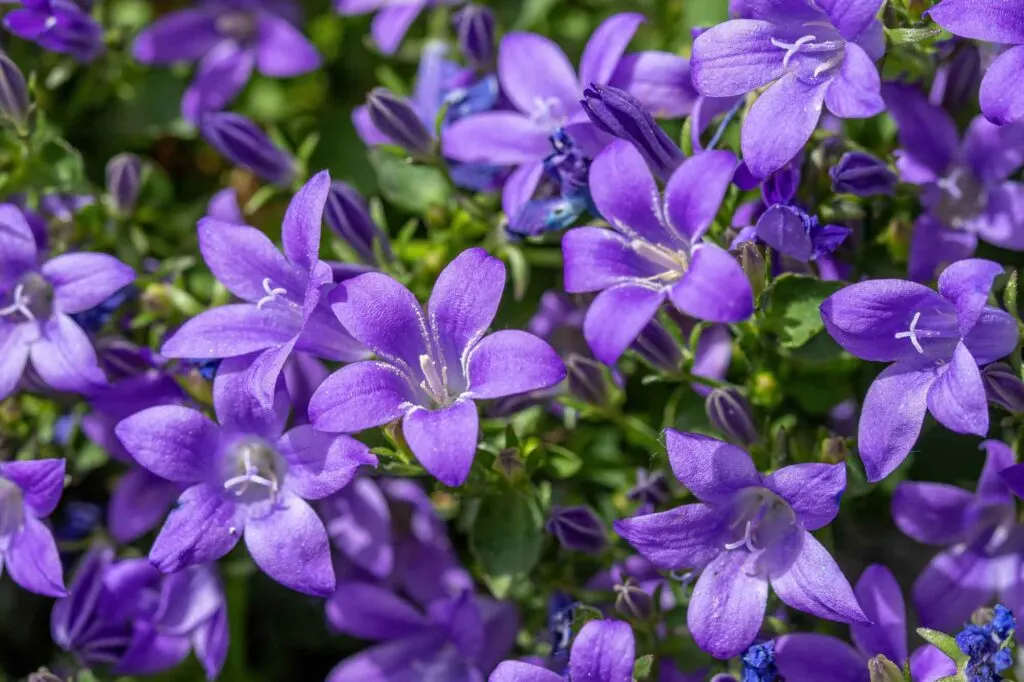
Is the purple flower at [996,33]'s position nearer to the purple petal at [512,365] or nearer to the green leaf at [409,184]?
the purple petal at [512,365]

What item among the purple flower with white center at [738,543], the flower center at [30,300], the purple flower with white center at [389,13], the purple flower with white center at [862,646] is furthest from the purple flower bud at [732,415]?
the flower center at [30,300]

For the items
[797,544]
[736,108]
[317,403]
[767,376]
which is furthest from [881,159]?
[317,403]

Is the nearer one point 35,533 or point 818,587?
point 818,587

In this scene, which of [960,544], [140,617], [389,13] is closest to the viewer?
[960,544]

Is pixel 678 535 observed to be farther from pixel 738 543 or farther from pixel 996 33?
pixel 996 33

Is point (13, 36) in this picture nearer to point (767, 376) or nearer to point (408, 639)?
point (408, 639)

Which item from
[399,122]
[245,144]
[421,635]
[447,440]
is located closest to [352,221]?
[399,122]

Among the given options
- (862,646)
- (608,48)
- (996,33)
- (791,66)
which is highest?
(996,33)

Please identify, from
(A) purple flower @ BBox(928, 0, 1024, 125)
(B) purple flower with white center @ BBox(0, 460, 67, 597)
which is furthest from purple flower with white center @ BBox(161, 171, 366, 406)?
(A) purple flower @ BBox(928, 0, 1024, 125)
